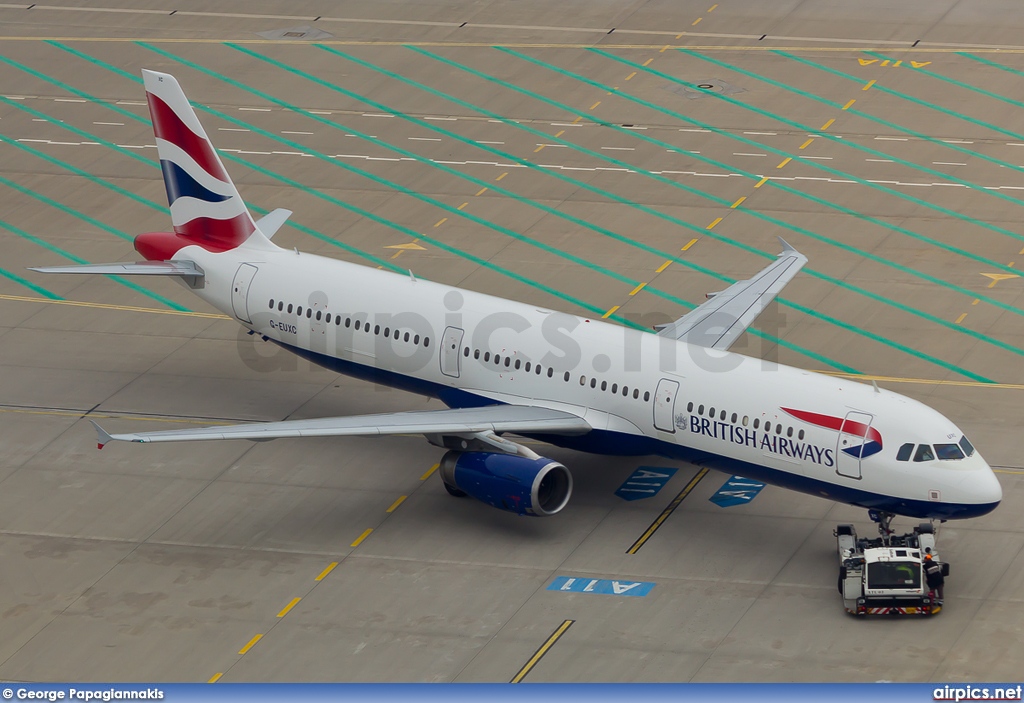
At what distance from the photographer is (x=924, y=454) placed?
4019cm

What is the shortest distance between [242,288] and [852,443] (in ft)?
67.8

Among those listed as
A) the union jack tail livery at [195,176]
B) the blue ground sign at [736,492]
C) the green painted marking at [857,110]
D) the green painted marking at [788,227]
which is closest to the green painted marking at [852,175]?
the green painted marking at [857,110]

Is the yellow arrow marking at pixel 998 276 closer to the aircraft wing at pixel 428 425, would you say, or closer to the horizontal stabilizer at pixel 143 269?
the aircraft wing at pixel 428 425

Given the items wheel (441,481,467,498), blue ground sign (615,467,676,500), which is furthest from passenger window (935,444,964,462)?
wheel (441,481,467,498)

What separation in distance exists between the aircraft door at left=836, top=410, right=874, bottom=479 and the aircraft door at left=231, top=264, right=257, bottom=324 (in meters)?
20.0

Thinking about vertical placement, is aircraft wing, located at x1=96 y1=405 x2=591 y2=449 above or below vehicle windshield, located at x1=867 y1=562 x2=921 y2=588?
above

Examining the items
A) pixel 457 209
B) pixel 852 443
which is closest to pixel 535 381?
pixel 852 443

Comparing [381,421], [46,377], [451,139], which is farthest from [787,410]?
[451,139]

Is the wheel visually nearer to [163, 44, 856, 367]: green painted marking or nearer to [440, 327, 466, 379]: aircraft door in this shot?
[440, 327, 466, 379]: aircraft door

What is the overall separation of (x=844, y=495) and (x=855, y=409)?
2246 millimetres

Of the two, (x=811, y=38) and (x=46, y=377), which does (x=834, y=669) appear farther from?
(x=811, y=38)

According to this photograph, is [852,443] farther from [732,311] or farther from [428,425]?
[428,425]

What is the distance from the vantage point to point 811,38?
79.5 m
